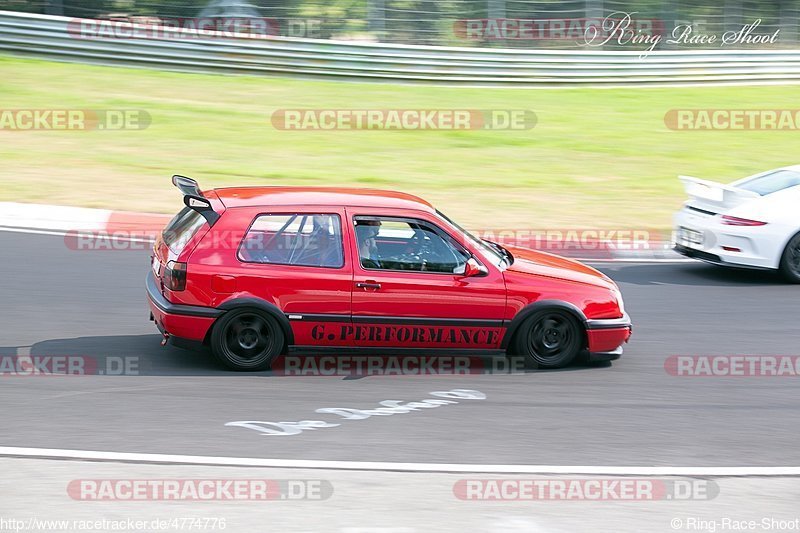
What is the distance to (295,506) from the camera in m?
5.70

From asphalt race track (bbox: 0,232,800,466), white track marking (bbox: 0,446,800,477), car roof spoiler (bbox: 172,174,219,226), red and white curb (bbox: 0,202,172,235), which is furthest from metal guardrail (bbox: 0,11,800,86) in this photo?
white track marking (bbox: 0,446,800,477)

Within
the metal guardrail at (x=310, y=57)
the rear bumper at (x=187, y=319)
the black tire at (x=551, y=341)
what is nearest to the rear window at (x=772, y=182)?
the black tire at (x=551, y=341)

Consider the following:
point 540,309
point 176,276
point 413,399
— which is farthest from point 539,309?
point 176,276

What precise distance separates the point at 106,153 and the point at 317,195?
10.2m

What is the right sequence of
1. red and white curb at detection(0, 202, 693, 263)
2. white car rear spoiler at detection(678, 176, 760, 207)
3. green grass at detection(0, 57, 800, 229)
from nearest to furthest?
1. white car rear spoiler at detection(678, 176, 760, 207)
2. red and white curb at detection(0, 202, 693, 263)
3. green grass at detection(0, 57, 800, 229)

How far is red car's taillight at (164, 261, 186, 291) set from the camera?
26.2ft

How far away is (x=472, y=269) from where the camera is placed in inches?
325

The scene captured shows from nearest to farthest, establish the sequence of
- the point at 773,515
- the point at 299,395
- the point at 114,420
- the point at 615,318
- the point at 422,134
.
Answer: the point at 773,515 → the point at 114,420 → the point at 299,395 → the point at 615,318 → the point at 422,134

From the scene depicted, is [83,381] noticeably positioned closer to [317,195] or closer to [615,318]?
[317,195]

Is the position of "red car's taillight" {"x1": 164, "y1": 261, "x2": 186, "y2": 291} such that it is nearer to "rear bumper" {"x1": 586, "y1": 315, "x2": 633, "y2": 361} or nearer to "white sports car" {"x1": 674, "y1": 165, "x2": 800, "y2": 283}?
"rear bumper" {"x1": 586, "y1": 315, "x2": 633, "y2": 361}

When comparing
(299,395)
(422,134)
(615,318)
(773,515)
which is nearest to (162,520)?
(299,395)

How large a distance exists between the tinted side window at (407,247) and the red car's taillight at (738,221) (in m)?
4.72

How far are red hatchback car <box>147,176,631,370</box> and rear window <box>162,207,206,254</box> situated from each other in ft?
0.06

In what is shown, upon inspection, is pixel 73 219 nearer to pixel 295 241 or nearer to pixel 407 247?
pixel 295 241
